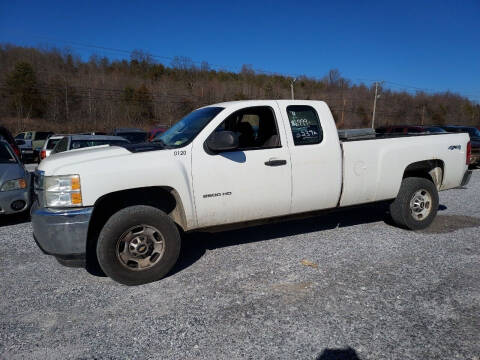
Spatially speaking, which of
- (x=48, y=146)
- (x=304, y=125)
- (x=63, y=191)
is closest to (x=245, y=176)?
(x=304, y=125)

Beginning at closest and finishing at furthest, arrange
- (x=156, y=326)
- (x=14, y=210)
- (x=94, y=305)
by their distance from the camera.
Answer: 1. (x=156, y=326)
2. (x=94, y=305)
3. (x=14, y=210)

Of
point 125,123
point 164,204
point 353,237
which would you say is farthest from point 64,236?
point 125,123

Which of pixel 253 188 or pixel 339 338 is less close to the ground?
pixel 253 188

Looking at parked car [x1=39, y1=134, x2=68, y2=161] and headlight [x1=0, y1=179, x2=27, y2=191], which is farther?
parked car [x1=39, y1=134, x2=68, y2=161]

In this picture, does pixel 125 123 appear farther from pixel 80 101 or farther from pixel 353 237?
pixel 353 237

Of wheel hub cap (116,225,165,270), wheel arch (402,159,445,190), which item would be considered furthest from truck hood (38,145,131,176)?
wheel arch (402,159,445,190)

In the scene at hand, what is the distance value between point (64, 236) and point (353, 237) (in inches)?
154

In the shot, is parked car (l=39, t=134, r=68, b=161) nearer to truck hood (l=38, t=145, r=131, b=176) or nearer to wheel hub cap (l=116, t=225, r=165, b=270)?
truck hood (l=38, t=145, r=131, b=176)

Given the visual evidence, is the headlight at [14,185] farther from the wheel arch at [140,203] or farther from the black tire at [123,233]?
the black tire at [123,233]

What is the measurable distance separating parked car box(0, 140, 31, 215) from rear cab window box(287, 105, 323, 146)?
15.8 ft

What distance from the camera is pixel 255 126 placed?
15.7 feet

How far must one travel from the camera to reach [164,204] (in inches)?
166

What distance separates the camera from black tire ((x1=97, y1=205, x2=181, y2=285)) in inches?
143

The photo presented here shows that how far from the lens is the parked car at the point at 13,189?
598 centimetres
